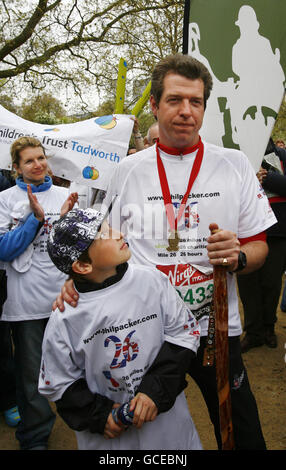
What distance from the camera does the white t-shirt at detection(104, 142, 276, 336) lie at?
1761 mm

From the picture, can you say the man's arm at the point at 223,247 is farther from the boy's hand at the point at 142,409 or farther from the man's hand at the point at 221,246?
the boy's hand at the point at 142,409

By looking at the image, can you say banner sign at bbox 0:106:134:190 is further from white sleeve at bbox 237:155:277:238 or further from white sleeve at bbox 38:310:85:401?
white sleeve at bbox 38:310:85:401

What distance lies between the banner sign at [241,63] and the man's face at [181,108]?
0.23m

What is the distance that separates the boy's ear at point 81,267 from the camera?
1.53 meters

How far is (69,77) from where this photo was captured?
499 inches

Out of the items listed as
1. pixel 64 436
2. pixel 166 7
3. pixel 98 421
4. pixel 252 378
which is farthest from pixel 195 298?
Result: pixel 166 7

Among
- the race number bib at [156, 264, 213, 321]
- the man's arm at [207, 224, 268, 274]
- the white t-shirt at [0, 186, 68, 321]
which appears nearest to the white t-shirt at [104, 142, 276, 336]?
the race number bib at [156, 264, 213, 321]

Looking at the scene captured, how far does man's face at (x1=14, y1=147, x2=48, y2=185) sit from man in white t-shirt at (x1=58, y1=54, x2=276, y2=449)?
1.06 m

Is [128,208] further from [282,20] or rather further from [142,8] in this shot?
[142,8]

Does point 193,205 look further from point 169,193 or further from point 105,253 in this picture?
point 105,253

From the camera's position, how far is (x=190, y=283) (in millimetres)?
1757

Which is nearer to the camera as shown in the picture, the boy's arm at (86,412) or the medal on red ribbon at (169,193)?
the boy's arm at (86,412)

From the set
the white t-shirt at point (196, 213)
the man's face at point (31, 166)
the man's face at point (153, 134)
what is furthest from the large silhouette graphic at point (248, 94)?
the man's face at point (153, 134)

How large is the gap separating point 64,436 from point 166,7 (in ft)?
35.8
